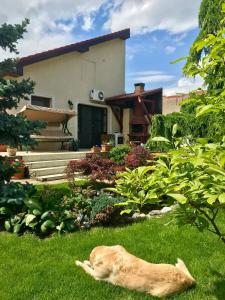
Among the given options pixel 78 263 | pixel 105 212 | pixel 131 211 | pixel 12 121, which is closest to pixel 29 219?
pixel 105 212

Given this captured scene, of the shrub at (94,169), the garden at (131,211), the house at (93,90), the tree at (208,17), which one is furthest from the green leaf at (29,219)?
the house at (93,90)

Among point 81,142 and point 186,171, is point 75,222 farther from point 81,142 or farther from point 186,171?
point 81,142

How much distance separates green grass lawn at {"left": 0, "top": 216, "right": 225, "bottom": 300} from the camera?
124 inches

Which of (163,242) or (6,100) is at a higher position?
(6,100)

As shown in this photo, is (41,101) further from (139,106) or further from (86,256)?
(86,256)

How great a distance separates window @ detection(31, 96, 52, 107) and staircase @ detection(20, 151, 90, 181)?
3705 millimetres

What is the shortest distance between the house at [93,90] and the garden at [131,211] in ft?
24.5

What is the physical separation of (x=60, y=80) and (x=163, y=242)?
38.4ft

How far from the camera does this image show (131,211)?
3293 mm

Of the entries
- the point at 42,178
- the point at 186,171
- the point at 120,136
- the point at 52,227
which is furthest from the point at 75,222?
the point at 120,136

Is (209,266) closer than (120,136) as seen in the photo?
Yes

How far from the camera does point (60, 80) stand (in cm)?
1466

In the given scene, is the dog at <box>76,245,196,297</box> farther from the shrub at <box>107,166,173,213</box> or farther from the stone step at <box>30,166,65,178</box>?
the stone step at <box>30,166,65,178</box>

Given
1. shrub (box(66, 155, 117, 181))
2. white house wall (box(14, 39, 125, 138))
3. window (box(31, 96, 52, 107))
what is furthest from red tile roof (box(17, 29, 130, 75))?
shrub (box(66, 155, 117, 181))
